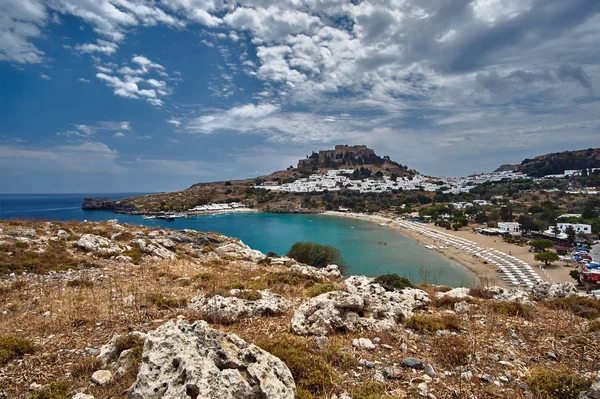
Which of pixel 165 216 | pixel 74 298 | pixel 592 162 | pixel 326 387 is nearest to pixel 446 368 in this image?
pixel 326 387

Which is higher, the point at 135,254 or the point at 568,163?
the point at 568,163

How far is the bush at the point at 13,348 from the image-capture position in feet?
13.8

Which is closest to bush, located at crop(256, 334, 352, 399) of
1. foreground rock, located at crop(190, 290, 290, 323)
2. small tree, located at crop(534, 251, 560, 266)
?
foreground rock, located at crop(190, 290, 290, 323)

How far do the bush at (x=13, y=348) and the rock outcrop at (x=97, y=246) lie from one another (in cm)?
972

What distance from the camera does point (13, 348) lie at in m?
4.38

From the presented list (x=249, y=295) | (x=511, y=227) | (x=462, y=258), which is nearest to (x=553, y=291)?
(x=249, y=295)

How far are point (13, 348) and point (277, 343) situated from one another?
4.12 metres

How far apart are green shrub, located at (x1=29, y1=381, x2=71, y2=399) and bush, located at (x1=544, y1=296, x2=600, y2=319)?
10530mm

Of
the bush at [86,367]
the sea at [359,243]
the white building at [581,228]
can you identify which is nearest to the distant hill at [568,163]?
the white building at [581,228]

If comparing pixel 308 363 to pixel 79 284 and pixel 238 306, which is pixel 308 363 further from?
pixel 79 284

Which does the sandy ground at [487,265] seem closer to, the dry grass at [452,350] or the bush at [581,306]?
the bush at [581,306]

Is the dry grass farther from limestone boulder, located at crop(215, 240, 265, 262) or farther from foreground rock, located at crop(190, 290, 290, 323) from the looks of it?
limestone boulder, located at crop(215, 240, 265, 262)

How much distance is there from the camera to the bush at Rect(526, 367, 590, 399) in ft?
11.1

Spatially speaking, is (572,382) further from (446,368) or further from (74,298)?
(74,298)
